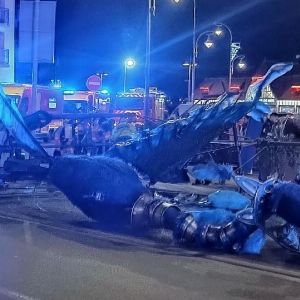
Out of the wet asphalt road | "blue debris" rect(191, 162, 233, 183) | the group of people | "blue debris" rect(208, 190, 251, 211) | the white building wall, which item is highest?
the white building wall


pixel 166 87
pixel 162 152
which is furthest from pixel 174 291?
pixel 166 87

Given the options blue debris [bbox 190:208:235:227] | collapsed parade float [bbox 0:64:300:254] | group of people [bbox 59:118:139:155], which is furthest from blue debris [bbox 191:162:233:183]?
group of people [bbox 59:118:139:155]

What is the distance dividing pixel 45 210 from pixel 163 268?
473cm

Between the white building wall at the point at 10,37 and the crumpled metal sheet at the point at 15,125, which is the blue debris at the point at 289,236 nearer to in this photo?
the crumpled metal sheet at the point at 15,125

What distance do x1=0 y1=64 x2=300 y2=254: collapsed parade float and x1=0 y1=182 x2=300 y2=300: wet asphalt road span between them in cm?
31

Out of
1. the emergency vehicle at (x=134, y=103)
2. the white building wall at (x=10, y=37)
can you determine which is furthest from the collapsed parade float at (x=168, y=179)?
the white building wall at (x=10, y=37)

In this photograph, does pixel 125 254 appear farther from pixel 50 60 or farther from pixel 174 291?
pixel 50 60

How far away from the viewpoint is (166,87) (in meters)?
74.8

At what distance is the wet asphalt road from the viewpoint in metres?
6.00

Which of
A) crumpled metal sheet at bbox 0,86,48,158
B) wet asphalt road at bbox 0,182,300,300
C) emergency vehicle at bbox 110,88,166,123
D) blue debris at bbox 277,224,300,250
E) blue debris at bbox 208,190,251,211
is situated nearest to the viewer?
wet asphalt road at bbox 0,182,300,300

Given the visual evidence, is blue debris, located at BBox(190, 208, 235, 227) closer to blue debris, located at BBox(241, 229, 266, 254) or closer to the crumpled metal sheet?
blue debris, located at BBox(241, 229, 266, 254)

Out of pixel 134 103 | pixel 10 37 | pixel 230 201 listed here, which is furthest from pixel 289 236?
pixel 10 37

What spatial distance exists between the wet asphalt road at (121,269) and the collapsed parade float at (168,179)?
0.31 meters

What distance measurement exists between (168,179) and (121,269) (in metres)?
3.19
